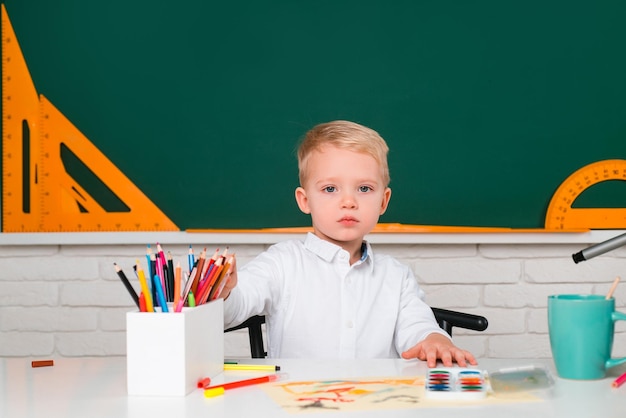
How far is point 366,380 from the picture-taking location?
Answer: 909mm

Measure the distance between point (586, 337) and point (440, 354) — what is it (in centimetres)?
21

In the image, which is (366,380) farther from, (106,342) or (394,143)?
(106,342)

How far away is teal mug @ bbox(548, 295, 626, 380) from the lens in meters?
0.91

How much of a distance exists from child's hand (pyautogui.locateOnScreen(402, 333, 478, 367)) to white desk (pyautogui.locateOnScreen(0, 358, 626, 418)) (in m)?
0.02

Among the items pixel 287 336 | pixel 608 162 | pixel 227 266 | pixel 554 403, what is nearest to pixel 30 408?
pixel 227 266

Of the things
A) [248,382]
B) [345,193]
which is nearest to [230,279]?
[248,382]

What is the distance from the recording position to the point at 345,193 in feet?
4.61

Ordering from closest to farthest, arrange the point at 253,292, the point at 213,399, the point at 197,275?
the point at 213,399, the point at 197,275, the point at 253,292

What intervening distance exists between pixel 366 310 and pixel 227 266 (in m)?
0.52

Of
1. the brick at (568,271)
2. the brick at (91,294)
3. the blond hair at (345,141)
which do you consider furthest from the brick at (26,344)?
the brick at (568,271)

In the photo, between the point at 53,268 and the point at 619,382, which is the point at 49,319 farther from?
the point at 619,382

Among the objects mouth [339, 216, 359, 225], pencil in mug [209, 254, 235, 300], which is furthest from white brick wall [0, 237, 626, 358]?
pencil in mug [209, 254, 235, 300]

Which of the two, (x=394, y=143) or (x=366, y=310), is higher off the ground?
(x=394, y=143)

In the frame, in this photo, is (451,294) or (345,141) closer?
(345,141)
